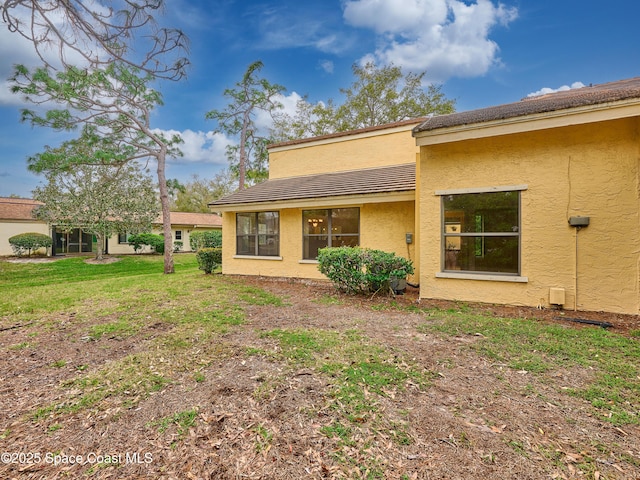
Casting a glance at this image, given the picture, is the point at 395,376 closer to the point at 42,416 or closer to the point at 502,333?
the point at 502,333

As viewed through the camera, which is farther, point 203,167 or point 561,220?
point 203,167

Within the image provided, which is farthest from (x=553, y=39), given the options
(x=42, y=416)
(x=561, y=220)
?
(x=42, y=416)

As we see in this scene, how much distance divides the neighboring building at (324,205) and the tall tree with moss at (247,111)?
334 inches

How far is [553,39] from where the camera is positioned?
39.1ft

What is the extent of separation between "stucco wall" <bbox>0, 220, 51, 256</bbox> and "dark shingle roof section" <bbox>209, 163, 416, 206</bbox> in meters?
19.1

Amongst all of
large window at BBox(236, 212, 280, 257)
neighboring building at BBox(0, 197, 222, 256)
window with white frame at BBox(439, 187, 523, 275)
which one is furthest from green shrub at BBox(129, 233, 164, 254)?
window with white frame at BBox(439, 187, 523, 275)

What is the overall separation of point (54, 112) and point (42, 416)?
45.3ft

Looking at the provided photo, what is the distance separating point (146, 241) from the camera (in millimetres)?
24062

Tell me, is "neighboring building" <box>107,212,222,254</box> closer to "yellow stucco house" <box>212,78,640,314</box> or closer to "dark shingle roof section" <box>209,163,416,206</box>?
"dark shingle roof section" <box>209,163,416,206</box>

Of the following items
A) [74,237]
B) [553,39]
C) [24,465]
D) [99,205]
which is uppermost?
[553,39]

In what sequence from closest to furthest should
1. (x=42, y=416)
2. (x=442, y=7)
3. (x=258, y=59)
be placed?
(x=42, y=416) < (x=442, y=7) < (x=258, y=59)

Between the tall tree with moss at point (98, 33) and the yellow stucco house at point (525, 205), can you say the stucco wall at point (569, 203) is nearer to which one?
the yellow stucco house at point (525, 205)

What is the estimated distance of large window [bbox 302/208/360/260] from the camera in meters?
9.69

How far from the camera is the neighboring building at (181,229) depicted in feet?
79.9
